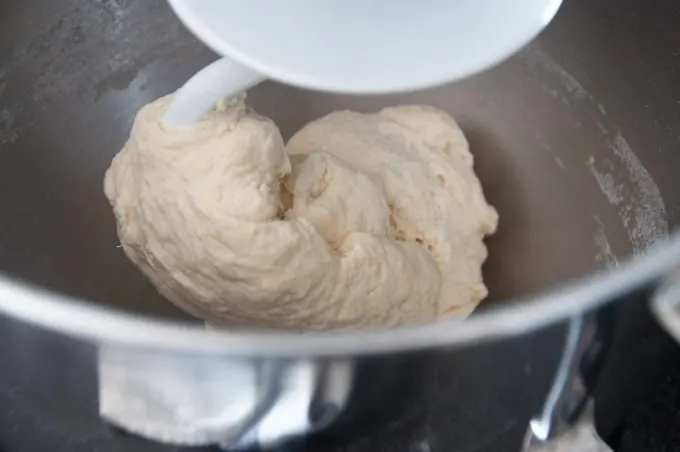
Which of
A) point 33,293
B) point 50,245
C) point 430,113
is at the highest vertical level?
point 33,293

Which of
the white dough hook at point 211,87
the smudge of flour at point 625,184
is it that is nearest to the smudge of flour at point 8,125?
the white dough hook at point 211,87

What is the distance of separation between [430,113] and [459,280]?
177 mm

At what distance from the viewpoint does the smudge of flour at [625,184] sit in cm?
73

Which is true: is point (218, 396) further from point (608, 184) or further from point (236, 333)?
Answer: point (608, 184)

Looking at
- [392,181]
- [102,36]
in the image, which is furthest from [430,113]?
[102,36]

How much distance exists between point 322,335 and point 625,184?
480 mm

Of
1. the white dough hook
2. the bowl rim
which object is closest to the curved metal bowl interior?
the white dough hook

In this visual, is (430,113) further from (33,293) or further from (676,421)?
(33,293)

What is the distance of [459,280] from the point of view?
0.75m

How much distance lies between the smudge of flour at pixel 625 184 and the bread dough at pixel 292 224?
4.3 inches

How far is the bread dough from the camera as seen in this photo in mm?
634

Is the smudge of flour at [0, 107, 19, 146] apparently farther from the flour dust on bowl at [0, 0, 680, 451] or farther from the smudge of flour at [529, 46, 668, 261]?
the smudge of flour at [529, 46, 668, 261]

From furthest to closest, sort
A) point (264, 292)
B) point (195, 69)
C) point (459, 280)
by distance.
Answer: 1. point (195, 69)
2. point (459, 280)
3. point (264, 292)

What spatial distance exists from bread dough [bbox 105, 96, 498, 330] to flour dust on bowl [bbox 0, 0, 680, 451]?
6 centimetres
